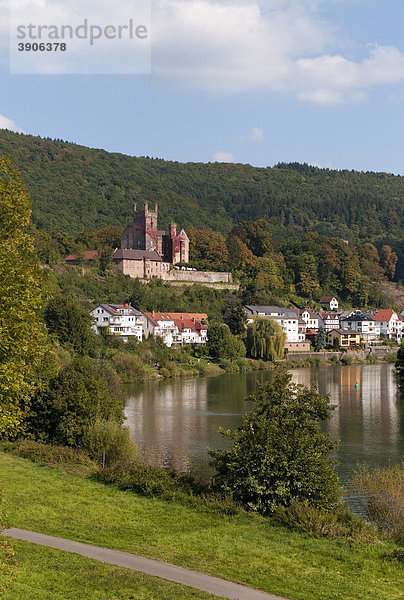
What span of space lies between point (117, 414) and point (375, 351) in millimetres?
61134

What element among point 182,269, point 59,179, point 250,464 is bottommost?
point 250,464

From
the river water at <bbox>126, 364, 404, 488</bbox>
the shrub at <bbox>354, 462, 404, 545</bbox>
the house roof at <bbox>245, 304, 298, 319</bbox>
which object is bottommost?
the river water at <bbox>126, 364, 404, 488</bbox>

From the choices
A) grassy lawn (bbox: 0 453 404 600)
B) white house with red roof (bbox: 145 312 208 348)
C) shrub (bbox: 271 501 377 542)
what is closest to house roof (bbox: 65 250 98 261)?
white house with red roof (bbox: 145 312 208 348)

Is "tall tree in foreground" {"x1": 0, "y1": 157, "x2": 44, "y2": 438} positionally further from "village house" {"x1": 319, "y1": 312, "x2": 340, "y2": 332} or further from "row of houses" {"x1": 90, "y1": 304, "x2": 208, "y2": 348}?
"village house" {"x1": 319, "y1": 312, "x2": 340, "y2": 332}

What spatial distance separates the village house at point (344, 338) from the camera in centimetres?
8325

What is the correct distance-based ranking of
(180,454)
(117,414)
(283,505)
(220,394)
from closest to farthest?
(283,505) < (117,414) < (180,454) < (220,394)

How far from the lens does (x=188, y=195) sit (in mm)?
163750

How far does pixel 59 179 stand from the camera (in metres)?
136

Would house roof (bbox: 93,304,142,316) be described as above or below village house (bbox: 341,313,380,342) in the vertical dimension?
above

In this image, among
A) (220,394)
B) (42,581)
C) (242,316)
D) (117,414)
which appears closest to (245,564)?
(42,581)

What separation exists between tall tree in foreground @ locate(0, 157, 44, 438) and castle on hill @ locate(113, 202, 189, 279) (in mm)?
67432

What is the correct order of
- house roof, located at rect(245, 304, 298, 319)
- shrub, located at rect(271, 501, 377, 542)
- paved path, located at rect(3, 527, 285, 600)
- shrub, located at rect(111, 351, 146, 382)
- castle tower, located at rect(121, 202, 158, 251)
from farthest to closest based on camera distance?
1. castle tower, located at rect(121, 202, 158, 251)
2. house roof, located at rect(245, 304, 298, 319)
3. shrub, located at rect(111, 351, 146, 382)
4. shrub, located at rect(271, 501, 377, 542)
5. paved path, located at rect(3, 527, 285, 600)

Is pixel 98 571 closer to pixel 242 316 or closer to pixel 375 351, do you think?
pixel 242 316

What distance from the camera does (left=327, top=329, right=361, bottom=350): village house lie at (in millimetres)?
83250
